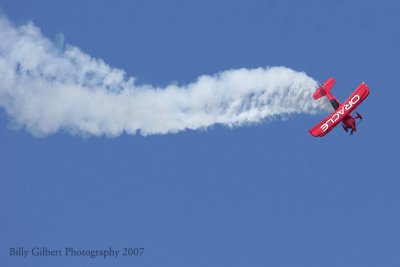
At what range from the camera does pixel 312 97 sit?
26.9m

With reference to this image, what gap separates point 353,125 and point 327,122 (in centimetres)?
176

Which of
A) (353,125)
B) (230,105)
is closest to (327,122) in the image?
(353,125)

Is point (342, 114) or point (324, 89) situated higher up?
point (324, 89)

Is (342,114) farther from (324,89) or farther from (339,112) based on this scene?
(324,89)

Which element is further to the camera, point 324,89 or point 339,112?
point 339,112

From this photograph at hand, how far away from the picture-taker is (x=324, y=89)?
26.9 m

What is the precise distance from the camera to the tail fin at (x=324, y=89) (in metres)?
26.7

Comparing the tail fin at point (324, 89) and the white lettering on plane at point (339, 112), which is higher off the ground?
the tail fin at point (324, 89)

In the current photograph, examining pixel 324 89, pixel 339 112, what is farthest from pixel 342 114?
pixel 324 89

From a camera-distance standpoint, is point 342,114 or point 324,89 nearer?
point 324,89

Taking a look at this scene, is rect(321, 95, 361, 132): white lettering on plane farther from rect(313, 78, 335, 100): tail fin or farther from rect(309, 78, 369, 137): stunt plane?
rect(313, 78, 335, 100): tail fin

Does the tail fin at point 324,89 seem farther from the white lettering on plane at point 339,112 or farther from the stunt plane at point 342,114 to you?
the white lettering on plane at point 339,112

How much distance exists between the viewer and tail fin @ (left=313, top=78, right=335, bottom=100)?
2670 cm

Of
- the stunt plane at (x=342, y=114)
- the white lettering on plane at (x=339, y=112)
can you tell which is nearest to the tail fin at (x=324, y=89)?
the stunt plane at (x=342, y=114)
